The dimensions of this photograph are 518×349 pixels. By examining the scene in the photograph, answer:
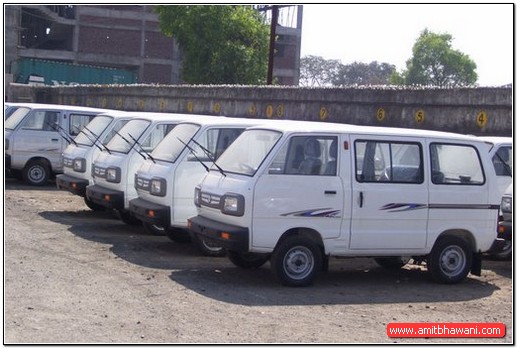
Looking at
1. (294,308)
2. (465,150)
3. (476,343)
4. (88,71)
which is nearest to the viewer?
(476,343)

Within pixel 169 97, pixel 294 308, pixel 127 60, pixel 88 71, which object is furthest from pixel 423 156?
pixel 127 60

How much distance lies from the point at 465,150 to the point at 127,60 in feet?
161

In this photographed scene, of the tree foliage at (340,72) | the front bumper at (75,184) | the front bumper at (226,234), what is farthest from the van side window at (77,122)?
the tree foliage at (340,72)

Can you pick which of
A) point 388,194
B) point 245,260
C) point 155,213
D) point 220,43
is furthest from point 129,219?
point 220,43

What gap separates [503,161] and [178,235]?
487 centimetres

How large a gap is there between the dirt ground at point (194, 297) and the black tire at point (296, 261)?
0.13m

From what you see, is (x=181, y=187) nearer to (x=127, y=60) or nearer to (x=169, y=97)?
(x=169, y=97)

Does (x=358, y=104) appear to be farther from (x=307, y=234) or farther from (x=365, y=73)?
(x=365, y=73)

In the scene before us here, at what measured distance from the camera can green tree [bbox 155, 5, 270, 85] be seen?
4038cm

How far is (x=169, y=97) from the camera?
2661 cm

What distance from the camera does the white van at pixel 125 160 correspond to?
511 inches

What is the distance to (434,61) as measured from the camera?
60.5 meters

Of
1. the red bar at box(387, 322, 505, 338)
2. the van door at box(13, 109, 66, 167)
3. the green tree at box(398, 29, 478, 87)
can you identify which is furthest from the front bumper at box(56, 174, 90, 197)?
the green tree at box(398, 29, 478, 87)

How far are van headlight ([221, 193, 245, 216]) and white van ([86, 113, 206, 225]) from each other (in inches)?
136
